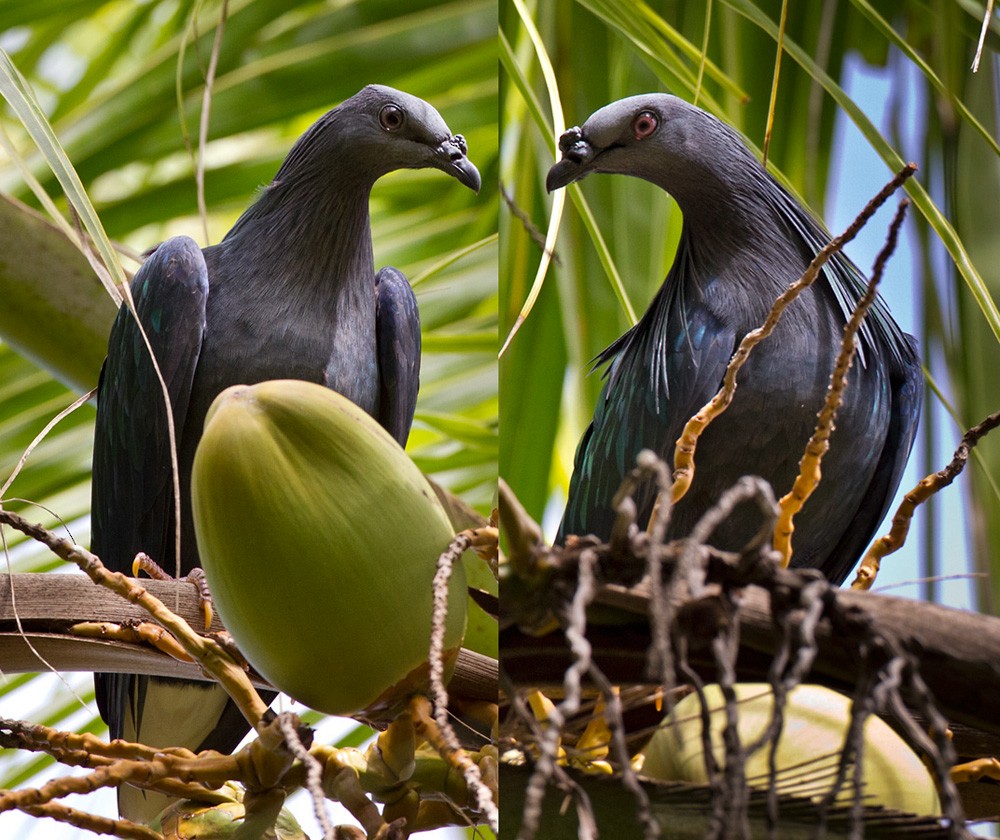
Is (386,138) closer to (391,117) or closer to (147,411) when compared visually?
(391,117)

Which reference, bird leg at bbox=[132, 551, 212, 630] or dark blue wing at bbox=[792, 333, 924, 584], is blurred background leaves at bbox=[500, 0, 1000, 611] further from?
bird leg at bbox=[132, 551, 212, 630]

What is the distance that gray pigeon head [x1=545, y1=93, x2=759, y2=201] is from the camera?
1.98 ft

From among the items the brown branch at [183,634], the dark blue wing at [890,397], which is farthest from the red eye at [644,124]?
the brown branch at [183,634]

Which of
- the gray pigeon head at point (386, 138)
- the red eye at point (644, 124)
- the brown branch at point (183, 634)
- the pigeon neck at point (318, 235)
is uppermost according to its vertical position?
the gray pigeon head at point (386, 138)

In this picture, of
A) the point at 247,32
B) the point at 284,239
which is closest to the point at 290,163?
the point at 284,239

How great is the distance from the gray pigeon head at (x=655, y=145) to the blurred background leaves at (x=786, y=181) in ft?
0.05

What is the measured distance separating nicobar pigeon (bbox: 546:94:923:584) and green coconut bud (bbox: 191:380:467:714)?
0.56 ft

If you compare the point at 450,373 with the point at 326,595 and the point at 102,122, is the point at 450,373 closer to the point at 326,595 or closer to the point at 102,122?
the point at 102,122

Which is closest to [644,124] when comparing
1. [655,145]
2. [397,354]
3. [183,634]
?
[655,145]

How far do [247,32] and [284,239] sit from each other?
234 millimetres

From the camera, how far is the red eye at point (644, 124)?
1.98ft

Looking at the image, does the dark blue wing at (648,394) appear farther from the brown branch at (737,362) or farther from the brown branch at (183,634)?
the brown branch at (183,634)

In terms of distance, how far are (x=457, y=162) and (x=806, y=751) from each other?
18.2 inches

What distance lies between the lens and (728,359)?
0.57 meters
